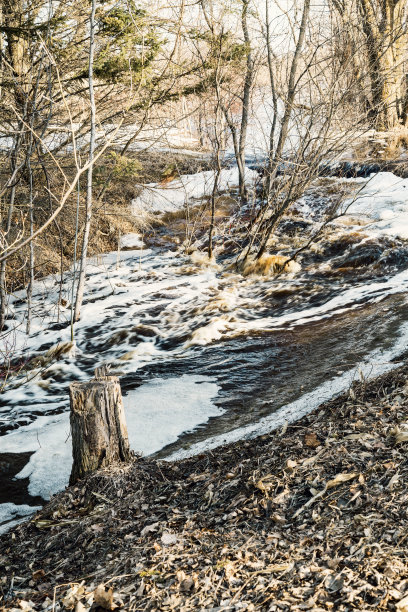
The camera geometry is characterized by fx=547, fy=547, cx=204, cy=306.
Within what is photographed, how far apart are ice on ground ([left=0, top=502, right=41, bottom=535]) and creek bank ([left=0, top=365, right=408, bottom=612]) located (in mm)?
574

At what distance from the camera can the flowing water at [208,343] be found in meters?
5.18

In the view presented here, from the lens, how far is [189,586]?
2.42 meters

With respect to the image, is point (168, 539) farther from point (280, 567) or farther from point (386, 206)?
point (386, 206)

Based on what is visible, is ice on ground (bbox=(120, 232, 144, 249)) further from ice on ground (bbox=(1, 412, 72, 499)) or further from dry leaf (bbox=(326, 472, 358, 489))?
dry leaf (bbox=(326, 472, 358, 489))

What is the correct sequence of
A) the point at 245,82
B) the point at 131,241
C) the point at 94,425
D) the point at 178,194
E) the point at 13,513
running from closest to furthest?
the point at 94,425 → the point at 13,513 → the point at 245,82 → the point at 131,241 → the point at 178,194

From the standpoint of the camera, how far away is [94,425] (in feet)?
12.4

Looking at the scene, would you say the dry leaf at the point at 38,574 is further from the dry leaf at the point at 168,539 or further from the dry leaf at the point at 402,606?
the dry leaf at the point at 402,606

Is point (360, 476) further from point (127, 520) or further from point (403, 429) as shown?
point (127, 520)

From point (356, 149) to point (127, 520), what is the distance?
14037mm

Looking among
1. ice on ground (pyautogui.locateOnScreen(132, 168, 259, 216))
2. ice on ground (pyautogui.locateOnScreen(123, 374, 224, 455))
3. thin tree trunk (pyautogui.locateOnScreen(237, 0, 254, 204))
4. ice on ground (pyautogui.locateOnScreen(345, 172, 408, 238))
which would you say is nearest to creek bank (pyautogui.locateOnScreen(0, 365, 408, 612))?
ice on ground (pyautogui.locateOnScreen(123, 374, 224, 455))

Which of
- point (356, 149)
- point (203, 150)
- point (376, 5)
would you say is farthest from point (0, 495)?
point (203, 150)

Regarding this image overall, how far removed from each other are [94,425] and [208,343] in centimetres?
406

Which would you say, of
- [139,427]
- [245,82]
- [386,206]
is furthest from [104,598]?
[245,82]

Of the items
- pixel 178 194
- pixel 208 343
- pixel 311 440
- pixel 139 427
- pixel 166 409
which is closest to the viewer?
pixel 311 440
